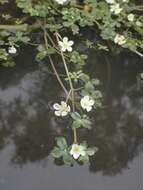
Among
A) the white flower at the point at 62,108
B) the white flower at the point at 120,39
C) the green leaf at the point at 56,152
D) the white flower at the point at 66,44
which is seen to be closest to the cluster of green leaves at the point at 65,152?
the green leaf at the point at 56,152

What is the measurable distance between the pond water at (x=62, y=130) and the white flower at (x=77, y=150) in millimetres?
67

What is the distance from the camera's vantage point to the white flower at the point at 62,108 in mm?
1937

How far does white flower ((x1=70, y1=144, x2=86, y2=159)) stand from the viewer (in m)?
1.79

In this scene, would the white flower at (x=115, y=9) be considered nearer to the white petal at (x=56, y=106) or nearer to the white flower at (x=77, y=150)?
the white petal at (x=56, y=106)

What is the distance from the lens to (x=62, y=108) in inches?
76.5

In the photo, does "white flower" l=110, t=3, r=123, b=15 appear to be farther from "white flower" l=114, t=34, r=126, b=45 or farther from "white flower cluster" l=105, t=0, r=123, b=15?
"white flower" l=114, t=34, r=126, b=45

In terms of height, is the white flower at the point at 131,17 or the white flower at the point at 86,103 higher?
the white flower at the point at 131,17

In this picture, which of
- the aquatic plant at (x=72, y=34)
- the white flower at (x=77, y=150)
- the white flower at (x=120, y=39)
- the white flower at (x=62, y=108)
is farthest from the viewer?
the white flower at (x=120, y=39)

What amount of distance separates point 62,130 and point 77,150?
181mm

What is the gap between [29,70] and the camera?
2.20 metres

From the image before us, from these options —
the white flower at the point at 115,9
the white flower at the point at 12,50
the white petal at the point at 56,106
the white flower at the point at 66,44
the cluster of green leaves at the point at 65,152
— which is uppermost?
the white flower at the point at 115,9

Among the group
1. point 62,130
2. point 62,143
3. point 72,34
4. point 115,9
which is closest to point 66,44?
point 72,34

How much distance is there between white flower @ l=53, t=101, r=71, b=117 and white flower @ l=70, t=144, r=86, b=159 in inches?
7.6

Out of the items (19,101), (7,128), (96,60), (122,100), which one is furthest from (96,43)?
(7,128)
